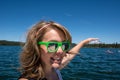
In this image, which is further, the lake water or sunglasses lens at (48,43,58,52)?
the lake water

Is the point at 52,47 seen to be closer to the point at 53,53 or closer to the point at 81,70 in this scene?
the point at 53,53

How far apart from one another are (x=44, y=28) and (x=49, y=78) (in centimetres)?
68

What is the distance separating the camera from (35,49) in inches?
106

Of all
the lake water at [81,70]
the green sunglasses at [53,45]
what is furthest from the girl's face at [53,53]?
the lake water at [81,70]

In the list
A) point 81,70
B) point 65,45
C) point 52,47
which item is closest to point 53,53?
point 52,47

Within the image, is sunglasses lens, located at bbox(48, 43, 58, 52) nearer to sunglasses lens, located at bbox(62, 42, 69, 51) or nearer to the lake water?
sunglasses lens, located at bbox(62, 42, 69, 51)

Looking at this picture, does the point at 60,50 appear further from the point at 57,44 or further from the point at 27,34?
the point at 27,34

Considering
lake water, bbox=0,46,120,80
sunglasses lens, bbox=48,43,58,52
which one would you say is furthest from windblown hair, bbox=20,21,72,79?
lake water, bbox=0,46,120,80

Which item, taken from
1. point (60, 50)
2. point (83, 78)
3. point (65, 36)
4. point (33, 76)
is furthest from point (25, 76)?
point (83, 78)

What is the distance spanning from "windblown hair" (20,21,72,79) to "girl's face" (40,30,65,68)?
0.17 ft

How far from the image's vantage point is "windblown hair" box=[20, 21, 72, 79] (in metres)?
2.69

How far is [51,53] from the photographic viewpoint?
2.60m

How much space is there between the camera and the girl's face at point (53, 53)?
260cm

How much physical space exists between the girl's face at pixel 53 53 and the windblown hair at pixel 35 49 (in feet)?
0.17
